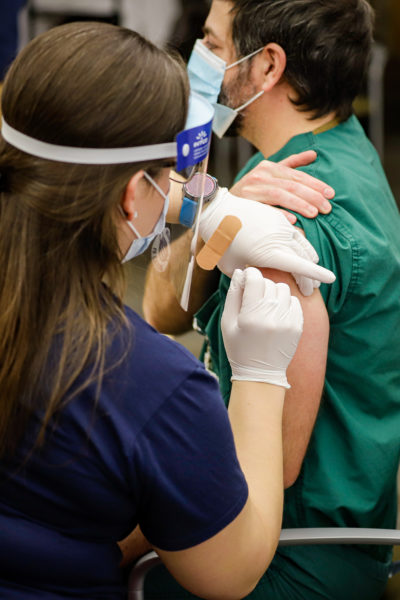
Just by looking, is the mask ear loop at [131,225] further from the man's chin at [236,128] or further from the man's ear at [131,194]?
the man's chin at [236,128]

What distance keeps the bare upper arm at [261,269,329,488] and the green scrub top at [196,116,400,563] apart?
6 centimetres

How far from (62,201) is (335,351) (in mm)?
647

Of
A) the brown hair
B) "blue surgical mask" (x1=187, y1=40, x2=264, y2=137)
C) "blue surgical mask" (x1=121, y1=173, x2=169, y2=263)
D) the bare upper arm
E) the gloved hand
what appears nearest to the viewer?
the brown hair

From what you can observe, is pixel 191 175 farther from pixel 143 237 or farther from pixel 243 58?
pixel 243 58

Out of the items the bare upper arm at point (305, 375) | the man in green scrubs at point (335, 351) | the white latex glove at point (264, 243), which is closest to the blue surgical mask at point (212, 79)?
the man in green scrubs at point (335, 351)

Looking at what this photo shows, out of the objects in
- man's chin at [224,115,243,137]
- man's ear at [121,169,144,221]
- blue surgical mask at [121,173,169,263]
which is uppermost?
man's ear at [121,169,144,221]

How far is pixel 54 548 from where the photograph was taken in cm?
96

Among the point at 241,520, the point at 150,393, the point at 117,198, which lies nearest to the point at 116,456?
the point at 150,393

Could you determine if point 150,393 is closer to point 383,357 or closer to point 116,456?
point 116,456

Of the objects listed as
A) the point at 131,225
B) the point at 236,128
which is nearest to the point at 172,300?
the point at 236,128

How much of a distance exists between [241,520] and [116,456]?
20cm

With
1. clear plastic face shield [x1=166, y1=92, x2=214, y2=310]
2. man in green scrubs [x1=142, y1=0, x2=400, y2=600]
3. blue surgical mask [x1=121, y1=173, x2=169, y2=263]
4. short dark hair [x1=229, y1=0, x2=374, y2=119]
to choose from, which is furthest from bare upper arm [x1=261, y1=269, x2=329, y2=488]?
short dark hair [x1=229, y1=0, x2=374, y2=119]

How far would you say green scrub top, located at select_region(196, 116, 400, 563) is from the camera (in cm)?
132

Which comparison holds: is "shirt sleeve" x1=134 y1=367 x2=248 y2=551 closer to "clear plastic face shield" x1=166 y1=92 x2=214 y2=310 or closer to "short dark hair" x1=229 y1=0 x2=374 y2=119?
"clear plastic face shield" x1=166 y1=92 x2=214 y2=310
